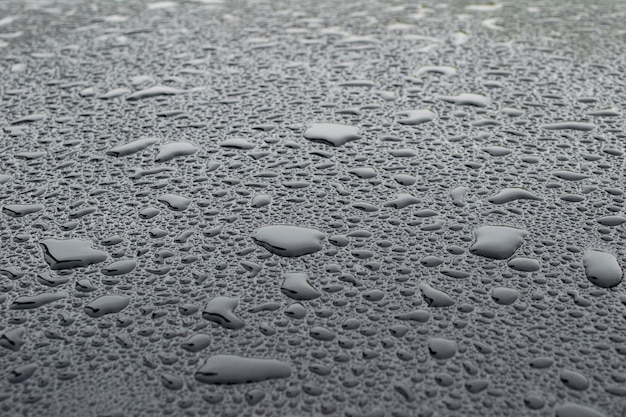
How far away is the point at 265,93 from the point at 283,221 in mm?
652

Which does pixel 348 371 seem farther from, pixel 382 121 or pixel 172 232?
pixel 382 121

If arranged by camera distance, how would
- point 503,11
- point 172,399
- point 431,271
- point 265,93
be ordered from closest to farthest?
1. point 172,399
2. point 431,271
3. point 265,93
4. point 503,11

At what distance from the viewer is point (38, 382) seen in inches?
29.5

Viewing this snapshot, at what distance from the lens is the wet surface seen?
747mm

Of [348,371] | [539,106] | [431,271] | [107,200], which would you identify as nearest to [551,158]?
[539,106]

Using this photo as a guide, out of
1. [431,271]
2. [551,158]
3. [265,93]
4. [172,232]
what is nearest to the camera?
[431,271]

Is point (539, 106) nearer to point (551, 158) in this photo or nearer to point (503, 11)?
point (551, 158)

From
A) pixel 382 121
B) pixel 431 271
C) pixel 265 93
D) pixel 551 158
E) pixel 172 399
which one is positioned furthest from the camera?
pixel 265 93

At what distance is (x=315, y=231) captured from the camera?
104cm

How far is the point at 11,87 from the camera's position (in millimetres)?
1724

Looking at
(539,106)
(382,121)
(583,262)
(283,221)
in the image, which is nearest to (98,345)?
(283,221)

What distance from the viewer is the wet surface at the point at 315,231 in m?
0.75

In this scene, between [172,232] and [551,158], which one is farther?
[551,158]

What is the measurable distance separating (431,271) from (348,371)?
9.8 inches
